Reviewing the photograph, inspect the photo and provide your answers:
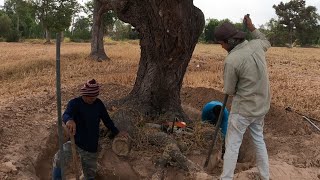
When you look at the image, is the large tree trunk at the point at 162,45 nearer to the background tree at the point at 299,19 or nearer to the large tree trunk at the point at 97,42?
the large tree trunk at the point at 97,42

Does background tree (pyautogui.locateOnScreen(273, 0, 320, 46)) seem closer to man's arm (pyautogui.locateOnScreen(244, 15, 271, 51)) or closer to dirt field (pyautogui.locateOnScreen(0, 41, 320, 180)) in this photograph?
dirt field (pyautogui.locateOnScreen(0, 41, 320, 180))

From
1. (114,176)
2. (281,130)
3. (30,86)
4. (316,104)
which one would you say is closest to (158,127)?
(114,176)

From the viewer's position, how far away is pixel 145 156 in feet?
19.8

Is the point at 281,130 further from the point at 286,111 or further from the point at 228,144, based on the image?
the point at 228,144

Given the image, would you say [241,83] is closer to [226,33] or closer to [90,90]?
[226,33]

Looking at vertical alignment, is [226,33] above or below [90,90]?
above

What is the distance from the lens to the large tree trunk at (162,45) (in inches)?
243

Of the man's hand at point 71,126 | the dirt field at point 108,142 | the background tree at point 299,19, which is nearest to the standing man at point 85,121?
the man's hand at point 71,126

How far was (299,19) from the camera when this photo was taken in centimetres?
5431

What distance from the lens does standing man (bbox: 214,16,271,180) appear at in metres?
4.54

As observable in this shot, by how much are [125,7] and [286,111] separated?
3.90 metres

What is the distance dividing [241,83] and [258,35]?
0.85 meters

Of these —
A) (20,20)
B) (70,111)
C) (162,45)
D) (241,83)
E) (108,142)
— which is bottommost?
(108,142)

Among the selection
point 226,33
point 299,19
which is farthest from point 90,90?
point 299,19
